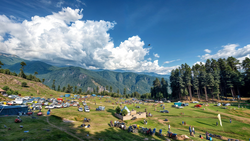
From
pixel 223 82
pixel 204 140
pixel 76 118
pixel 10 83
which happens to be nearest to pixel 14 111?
pixel 76 118

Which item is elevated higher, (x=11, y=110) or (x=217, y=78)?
(x=217, y=78)

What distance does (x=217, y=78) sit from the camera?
234 feet

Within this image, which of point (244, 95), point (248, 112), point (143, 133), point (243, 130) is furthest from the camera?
point (244, 95)

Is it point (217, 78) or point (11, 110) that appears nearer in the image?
point (11, 110)

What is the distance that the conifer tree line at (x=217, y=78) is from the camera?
66.9 meters

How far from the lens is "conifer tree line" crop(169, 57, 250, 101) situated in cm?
6692

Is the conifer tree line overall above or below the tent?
above

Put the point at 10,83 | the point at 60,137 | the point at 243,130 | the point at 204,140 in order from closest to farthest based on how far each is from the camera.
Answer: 1. the point at 60,137
2. the point at 204,140
3. the point at 243,130
4. the point at 10,83

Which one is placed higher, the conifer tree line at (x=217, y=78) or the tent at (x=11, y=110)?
the conifer tree line at (x=217, y=78)

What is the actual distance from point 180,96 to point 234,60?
44689mm

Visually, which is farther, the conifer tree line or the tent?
the conifer tree line

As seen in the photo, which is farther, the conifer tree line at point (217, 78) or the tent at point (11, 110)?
the conifer tree line at point (217, 78)

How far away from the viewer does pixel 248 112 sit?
3906 cm

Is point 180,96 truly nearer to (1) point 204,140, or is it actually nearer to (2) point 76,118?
(1) point 204,140
